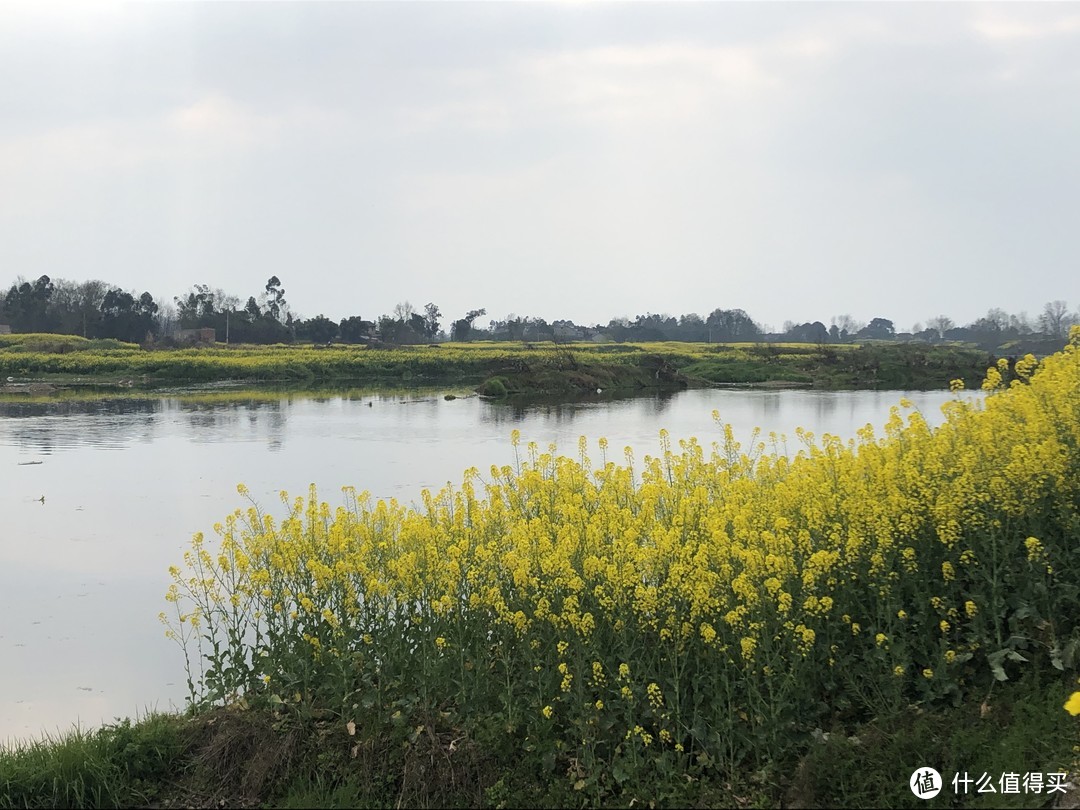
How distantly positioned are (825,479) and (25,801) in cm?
490

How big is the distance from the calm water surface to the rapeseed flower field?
2.09 meters

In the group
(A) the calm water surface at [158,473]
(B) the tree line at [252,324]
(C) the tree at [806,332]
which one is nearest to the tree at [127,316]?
(B) the tree line at [252,324]

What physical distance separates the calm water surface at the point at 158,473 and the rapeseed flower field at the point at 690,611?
2086 mm

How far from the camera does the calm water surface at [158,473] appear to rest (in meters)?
7.27

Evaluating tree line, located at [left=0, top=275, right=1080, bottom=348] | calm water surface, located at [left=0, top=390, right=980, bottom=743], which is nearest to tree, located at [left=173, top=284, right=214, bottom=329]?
tree line, located at [left=0, top=275, right=1080, bottom=348]

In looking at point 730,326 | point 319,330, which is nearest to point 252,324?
point 319,330

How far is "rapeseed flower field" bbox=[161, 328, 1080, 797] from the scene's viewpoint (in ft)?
14.6

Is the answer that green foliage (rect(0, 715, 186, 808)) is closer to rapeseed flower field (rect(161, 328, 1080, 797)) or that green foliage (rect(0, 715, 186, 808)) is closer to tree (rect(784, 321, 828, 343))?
rapeseed flower field (rect(161, 328, 1080, 797))

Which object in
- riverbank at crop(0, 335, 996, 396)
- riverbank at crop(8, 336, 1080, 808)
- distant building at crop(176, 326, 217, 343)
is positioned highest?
distant building at crop(176, 326, 217, 343)

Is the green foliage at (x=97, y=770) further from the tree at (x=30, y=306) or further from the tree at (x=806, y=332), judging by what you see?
the tree at (x=806, y=332)

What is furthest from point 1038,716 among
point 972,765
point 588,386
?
point 588,386

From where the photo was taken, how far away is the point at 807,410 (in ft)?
94.4

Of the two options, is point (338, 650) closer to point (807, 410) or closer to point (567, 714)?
point (567, 714)

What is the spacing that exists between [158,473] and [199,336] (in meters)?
65.0
